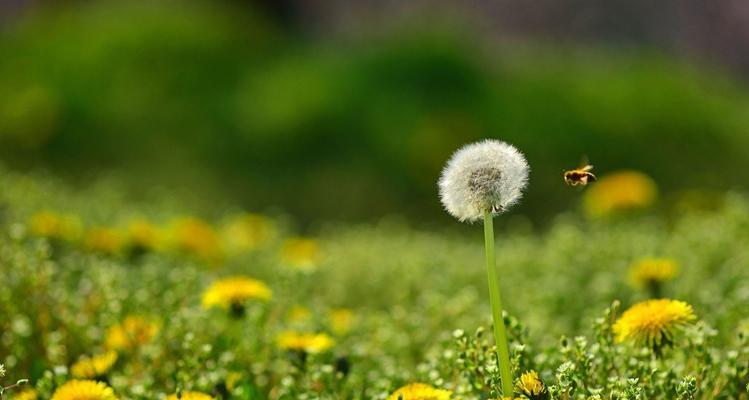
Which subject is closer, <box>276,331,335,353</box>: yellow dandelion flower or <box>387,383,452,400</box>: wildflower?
<box>387,383,452,400</box>: wildflower

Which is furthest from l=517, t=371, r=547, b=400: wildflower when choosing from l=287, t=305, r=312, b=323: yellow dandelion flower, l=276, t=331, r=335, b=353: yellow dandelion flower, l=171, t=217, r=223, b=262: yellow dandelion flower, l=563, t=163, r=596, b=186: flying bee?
l=171, t=217, r=223, b=262: yellow dandelion flower

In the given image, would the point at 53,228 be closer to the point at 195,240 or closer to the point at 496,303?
the point at 195,240

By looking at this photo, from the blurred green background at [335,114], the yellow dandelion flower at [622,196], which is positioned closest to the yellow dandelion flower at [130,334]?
the yellow dandelion flower at [622,196]

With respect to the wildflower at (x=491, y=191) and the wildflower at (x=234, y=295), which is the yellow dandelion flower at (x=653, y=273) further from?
the wildflower at (x=491, y=191)

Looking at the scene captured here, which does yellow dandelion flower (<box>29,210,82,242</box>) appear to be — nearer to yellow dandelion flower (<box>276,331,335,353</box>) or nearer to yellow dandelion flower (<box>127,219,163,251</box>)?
yellow dandelion flower (<box>127,219,163,251</box>)

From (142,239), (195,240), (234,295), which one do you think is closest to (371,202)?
(195,240)

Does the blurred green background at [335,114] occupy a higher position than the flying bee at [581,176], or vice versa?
the blurred green background at [335,114]

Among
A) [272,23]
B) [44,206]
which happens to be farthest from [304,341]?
[272,23]
